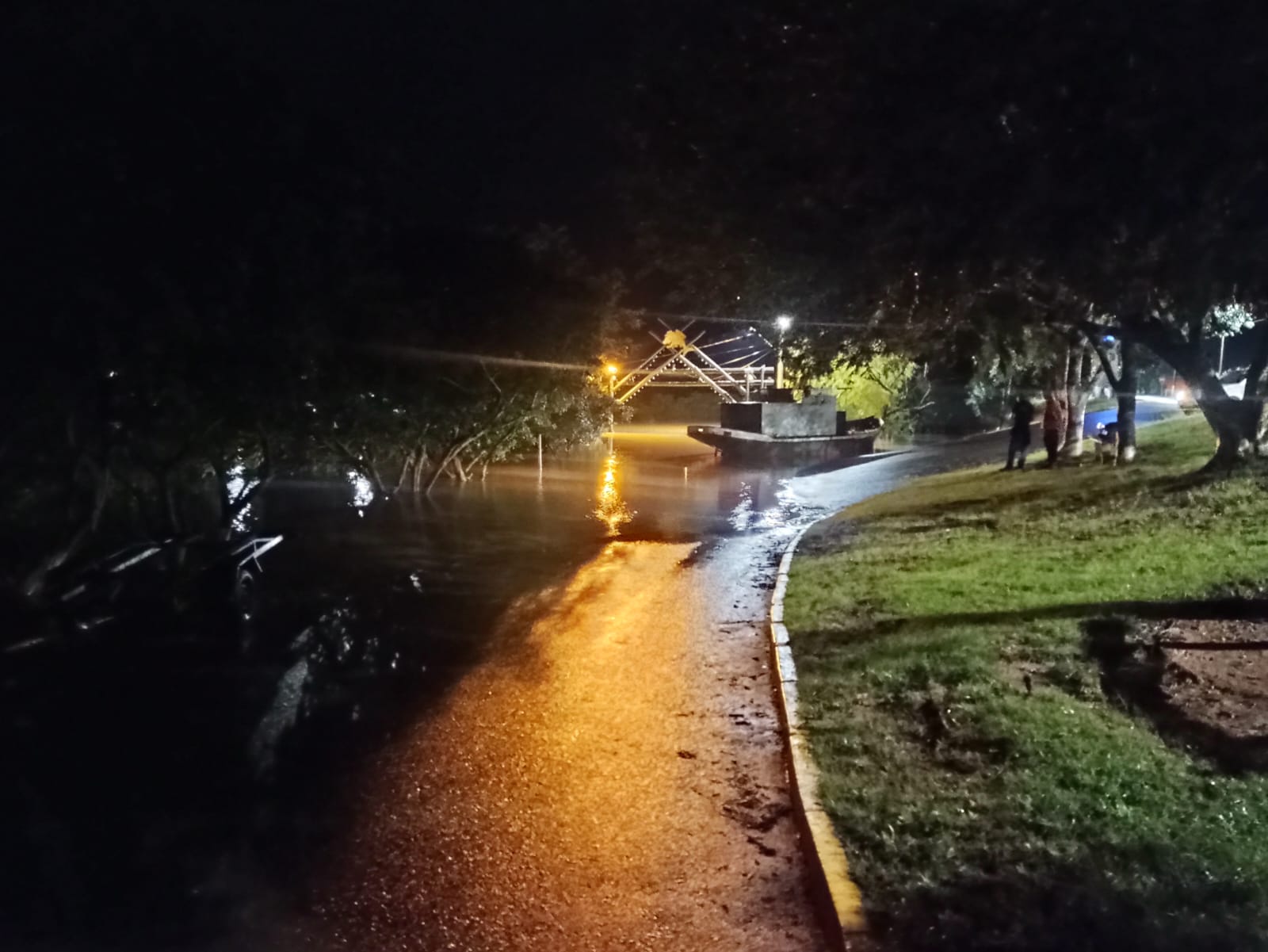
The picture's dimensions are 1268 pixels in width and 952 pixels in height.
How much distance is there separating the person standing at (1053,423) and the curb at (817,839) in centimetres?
1388

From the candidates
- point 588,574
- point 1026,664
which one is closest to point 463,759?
point 1026,664

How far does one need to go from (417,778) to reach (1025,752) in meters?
3.48

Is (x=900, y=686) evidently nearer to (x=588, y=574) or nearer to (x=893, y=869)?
(x=893, y=869)

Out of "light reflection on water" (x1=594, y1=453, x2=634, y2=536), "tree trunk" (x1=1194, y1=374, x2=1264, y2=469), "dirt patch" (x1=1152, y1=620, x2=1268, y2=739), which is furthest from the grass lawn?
"light reflection on water" (x1=594, y1=453, x2=634, y2=536)

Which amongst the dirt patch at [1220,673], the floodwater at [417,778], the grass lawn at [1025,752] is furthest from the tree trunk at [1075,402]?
the dirt patch at [1220,673]

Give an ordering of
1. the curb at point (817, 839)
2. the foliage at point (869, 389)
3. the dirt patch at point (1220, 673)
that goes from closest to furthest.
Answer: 1. the curb at point (817, 839)
2. the dirt patch at point (1220, 673)
3. the foliage at point (869, 389)

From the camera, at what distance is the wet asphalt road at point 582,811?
4582mm

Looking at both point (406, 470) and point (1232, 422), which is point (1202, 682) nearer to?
point (1232, 422)

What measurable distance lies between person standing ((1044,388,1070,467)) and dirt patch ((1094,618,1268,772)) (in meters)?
12.7

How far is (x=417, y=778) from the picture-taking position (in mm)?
6371

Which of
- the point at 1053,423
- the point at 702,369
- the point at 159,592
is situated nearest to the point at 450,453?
the point at 159,592

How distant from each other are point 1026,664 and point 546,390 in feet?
55.5

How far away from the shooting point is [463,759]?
6.68 meters

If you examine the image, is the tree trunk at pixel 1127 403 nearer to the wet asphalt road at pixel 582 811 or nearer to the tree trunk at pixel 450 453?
the wet asphalt road at pixel 582 811
